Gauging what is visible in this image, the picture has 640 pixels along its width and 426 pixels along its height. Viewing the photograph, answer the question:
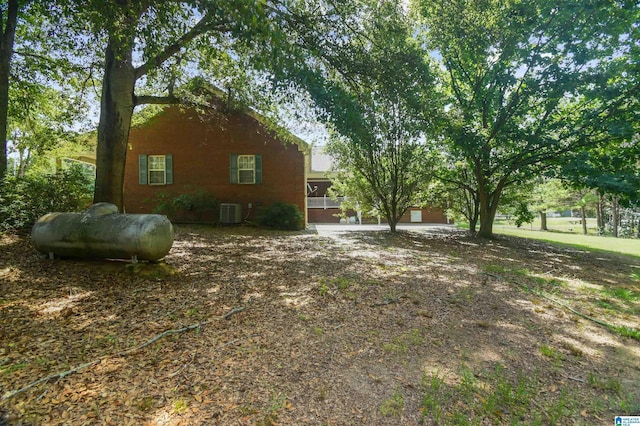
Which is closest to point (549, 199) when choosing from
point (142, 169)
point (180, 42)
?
point (180, 42)

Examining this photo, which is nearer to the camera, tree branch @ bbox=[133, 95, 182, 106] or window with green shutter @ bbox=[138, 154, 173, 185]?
tree branch @ bbox=[133, 95, 182, 106]

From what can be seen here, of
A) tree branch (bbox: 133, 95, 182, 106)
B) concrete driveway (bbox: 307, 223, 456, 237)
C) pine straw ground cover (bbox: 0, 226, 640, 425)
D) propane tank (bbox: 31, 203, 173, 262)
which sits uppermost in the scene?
tree branch (bbox: 133, 95, 182, 106)

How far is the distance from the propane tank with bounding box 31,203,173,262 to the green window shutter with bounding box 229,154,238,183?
28.7 feet

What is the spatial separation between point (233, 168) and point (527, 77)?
11.3 metres

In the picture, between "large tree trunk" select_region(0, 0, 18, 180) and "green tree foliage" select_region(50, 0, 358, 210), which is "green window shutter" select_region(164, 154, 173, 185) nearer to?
"green tree foliage" select_region(50, 0, 358, 210)

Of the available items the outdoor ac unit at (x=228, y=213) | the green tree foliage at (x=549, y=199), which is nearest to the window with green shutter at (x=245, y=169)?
the outdoor ac unit at (x=228, y=213)

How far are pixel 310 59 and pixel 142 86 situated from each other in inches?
282

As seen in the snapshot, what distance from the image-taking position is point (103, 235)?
4629 millimetres

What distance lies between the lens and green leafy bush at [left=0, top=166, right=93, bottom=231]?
6.45m

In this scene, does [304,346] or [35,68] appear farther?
[35,68]

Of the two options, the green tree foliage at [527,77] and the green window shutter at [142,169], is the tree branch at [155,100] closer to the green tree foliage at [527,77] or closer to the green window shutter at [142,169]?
the green window shutter at [142,169]

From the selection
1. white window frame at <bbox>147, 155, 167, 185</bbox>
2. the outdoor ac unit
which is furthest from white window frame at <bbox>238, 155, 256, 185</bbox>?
white window frame at <bbox>147, 155, 167, 185</bbox>

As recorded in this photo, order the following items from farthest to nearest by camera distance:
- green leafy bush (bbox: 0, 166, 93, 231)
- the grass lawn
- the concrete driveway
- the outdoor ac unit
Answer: the concrete driveway
the outdoor ac unit
the grass lawn
green leafy bush (bbox: 0, 166, 93, 231)

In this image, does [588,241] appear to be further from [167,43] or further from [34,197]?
[34,197]
